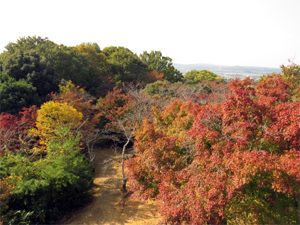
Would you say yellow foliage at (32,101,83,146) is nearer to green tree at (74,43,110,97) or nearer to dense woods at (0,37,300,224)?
dense woods at (0,37,300,224)

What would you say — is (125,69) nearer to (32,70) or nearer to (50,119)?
(32,70)

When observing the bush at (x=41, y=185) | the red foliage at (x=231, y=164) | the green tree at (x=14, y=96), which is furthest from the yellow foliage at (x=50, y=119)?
the red foliage at (x=231, y=164)

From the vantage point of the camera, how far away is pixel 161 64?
32875 mm

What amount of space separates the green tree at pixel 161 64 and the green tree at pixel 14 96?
21603mm

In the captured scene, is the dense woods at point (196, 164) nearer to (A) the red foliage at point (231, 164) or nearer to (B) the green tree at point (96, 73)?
Answer: (A) the red foliage at point (231, 164)

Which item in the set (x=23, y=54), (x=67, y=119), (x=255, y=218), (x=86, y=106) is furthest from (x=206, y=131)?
(x=23, y=54)

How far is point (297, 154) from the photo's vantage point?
498 centimetres

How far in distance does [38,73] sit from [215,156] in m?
16.0

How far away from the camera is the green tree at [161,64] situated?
3240 centimetres

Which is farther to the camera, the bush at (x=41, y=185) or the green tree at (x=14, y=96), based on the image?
the green tree at (x=14, y=96)

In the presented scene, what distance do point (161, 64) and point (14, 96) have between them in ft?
79.9

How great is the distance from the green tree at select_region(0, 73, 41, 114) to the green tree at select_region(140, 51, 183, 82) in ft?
70.9

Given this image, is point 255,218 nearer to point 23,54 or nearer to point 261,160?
point 261,160

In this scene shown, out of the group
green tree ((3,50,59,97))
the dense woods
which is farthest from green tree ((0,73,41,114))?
green tree ((3,50,59,97))
